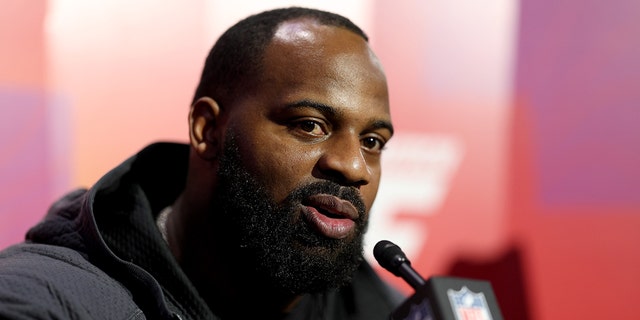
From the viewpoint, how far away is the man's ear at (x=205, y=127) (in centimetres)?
155

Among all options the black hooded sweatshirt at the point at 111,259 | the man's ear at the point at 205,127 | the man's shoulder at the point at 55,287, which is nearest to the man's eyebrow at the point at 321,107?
the man's ear at the point at 205,127

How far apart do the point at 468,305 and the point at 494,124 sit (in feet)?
5.15

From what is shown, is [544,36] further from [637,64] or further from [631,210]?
[631,210]

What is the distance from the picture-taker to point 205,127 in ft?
5.15

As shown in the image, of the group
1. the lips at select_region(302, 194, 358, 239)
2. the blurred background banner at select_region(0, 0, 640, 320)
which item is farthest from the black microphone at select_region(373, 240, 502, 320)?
the blurred background banner at select_region(0, 0, 640, 320)

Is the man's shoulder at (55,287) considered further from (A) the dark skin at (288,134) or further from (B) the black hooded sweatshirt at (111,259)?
(A) the dark skin at (288,134)

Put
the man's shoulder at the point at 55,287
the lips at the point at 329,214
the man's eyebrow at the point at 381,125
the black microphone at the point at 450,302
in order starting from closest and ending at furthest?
1. the black microphone at the point at 450,302
2. the man's shoulder at the point at 55,287
3. the lips at the point at 329,214
4. the man's eyebrow at the point at 381,125

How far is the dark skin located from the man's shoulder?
0.25 metres

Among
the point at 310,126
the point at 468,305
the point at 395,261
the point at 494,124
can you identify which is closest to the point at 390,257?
the point at 395,261

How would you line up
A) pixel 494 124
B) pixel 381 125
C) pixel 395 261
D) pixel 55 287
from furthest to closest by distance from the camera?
pixel 494 124, pixel 381 125, pixel 55 287, pixel 395 261

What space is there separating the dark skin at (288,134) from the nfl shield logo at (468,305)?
524mm

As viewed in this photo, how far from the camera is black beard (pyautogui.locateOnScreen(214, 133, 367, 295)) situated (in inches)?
54.8

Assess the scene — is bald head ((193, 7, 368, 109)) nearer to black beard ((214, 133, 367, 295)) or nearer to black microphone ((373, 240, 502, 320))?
black beard ((214, 133, 367, 295))

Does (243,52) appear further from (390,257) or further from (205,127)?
(390,257)
